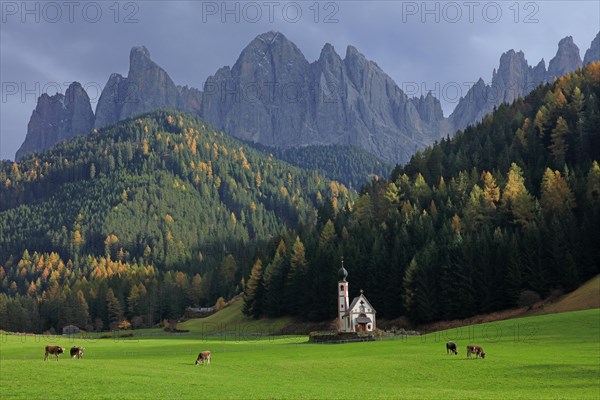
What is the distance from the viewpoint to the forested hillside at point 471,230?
98.6m

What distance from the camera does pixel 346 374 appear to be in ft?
143

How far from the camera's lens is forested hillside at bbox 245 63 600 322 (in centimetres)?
9862

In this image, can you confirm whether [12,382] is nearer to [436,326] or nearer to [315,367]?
[315,367]

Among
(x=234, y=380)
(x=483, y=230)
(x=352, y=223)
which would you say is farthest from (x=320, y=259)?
(x=234, y=380)

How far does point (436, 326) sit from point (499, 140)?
235 ft

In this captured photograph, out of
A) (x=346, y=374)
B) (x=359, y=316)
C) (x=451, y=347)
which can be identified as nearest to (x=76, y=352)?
(x=346, y=374)

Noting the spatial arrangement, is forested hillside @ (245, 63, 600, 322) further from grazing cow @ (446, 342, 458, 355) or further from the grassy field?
grazing cow @ (446, 342, 458, 355)

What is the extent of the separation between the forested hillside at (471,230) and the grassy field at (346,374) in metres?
37.8

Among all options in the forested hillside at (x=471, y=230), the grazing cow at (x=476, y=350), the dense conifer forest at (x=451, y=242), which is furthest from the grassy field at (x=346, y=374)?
the dense conifer forest at (x=451, y=242)

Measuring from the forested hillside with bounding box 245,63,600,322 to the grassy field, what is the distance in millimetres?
37760

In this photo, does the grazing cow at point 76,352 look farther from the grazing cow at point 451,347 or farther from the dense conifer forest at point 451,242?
the dense conifer forest at point 451,242

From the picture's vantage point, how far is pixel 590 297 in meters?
83.9

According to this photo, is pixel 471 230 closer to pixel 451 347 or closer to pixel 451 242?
pixel 451 242

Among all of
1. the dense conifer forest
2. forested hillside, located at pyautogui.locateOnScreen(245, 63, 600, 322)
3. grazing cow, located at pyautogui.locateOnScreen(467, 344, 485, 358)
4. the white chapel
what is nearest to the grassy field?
grazing cow, located at pyautogui.locateOnScreen(467, 344, 485, 358)
